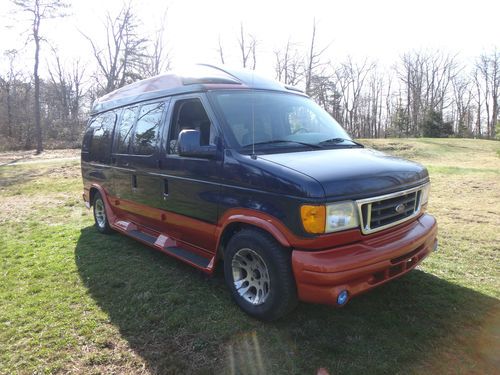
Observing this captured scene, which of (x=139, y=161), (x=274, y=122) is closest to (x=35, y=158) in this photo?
(x=139, y=161)

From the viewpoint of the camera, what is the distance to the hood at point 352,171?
283 centimetres

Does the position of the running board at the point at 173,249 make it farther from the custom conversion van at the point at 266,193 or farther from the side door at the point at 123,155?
the side door at the point at 123,155

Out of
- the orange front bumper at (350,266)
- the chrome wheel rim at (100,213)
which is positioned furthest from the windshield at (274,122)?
the chrome wheel rim at (100,213)

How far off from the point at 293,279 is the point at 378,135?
208 ft

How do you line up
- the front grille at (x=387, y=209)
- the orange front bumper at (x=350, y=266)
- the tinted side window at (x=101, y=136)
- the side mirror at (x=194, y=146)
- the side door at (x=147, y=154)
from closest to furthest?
the orange front bumper at (x=350, y=266)
the front grille at (x=387, y=209)
the side mirror at (x=194, y=146)
the side door at (x=147, y=154)
the tinted side window at (x=101, y=136)

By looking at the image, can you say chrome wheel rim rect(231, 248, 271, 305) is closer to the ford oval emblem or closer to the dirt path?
the ford oval emblem

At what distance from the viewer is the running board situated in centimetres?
379

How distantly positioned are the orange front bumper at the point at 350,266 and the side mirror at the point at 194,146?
1313mm

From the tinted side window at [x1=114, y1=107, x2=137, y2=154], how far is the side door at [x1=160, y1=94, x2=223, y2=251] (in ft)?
3.61


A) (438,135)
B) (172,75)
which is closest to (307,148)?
(172,75)

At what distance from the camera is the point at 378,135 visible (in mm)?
61625

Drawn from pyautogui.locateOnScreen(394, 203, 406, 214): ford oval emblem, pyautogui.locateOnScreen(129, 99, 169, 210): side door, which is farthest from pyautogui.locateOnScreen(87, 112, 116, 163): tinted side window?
pyautogui.locateOnScreen(394, 203, 406, 214): ford oval emblem

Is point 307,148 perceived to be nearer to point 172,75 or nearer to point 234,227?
point 234,227

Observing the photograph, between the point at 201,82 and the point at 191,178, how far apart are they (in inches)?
41.6
